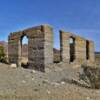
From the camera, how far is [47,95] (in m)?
11.0

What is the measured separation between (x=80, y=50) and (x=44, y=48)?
22.7ft

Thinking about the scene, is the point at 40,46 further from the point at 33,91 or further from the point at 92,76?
the point at 33,91

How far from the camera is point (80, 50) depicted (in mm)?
26453

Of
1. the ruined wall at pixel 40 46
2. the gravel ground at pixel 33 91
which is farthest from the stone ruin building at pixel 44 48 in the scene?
the gravel ground at pixel 33 91

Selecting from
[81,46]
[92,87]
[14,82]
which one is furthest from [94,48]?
[14,82]

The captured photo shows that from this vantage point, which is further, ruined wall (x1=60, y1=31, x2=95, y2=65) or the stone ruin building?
ruined wall (x1=60, y1=31, x2=95, y2=65)

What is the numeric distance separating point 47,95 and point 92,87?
3998 millimetres

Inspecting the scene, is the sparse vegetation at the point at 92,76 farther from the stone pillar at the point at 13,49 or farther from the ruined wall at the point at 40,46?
the stone pillar at the point at 13,49

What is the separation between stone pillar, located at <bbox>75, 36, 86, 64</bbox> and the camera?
25.9 metres

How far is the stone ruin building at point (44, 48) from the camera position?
808 inches

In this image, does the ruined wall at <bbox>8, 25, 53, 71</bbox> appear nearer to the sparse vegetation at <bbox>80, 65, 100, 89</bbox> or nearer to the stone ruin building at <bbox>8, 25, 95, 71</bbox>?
the stone ruin building at <bbox>8, 25, 95, 71</bbox>

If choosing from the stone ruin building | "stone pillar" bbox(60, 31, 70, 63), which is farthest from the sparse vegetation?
"stone pillar" bbox(60, 31, 70, 63)

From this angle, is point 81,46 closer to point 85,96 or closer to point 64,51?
point 64,51

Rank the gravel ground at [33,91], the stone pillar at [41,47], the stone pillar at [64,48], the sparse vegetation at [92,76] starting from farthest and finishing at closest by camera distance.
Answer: the stone pillar at [64,48]
the stone pillar at [41,47]
the sparse vegetation at [92,76]
the gravel ground at [33,91]
